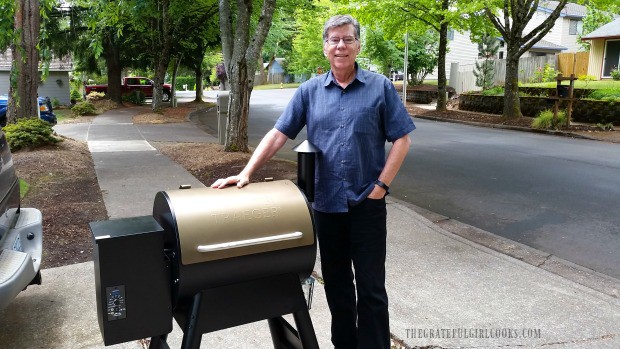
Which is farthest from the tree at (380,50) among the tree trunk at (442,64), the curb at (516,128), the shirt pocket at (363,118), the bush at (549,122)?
the shirt pocket at (363,118)

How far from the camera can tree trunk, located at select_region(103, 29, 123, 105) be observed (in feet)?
90.9

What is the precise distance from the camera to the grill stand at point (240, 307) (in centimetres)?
225

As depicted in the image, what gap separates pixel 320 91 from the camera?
2.86m

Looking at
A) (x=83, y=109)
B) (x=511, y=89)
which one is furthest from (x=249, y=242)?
(x=83, y=109)

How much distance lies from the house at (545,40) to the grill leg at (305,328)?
41.4m

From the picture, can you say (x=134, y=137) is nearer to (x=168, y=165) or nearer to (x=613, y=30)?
(x=168, y=165)

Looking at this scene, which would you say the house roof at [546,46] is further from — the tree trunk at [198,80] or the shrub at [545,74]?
the tree trunk at [198,80]

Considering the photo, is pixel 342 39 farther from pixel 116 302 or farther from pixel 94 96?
pixel 94 96

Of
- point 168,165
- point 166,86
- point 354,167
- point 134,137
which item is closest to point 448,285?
point 354,167

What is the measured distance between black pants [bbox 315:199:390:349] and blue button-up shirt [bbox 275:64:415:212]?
0.10m

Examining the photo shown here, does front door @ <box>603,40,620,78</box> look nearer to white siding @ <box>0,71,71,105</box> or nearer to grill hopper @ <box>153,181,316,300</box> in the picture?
white siding @ <box>0,71,71,105</box>

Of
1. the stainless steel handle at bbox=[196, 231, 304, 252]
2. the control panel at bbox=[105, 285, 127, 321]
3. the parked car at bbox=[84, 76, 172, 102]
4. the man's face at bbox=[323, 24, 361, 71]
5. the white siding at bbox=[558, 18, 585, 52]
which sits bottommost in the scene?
the control panel at bbox=[105, 285, 127, 321]

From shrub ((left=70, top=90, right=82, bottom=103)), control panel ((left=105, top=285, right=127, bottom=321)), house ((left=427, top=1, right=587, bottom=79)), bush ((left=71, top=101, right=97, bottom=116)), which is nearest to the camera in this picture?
control panel ((left=105, top=285, right=127, bottom=321))

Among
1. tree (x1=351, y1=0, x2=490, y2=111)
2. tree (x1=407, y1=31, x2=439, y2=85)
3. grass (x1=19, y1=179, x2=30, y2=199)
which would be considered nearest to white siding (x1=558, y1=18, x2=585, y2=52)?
tree (x1=407, y1=31, x2=439, y2=85)
